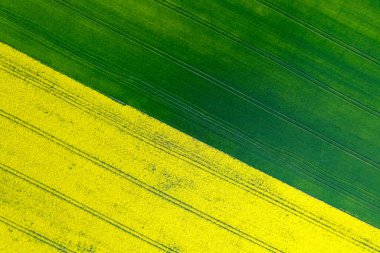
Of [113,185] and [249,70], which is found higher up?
[249,70]

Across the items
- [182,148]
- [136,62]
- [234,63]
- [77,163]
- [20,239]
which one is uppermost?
[234,63]

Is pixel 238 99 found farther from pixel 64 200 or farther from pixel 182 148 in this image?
pixel 64 200

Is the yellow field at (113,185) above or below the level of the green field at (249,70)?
below

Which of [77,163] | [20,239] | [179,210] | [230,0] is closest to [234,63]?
[230,0]

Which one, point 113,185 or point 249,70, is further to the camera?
point 249,70
